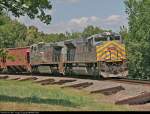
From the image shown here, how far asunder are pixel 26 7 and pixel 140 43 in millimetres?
41511

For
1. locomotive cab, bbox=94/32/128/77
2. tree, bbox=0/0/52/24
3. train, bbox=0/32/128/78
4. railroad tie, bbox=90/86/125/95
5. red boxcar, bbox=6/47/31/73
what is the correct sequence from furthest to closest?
1. red boxcar, bbox=6/47/31/73
2. train, bbox=0/32/128/78
3. locomotive cab, bbox=94/32/128/77
4. railroad tie, bbox=90/86/125/95
5. tree, bbox=0/0/52/24

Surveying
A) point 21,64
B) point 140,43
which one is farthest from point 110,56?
point 140,43

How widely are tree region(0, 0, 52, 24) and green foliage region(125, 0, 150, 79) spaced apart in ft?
129

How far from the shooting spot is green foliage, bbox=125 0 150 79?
179 feet

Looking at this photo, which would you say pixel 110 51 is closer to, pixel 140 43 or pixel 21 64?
pixel 21 64

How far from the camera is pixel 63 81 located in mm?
30500

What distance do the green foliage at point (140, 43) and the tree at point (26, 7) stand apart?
39346mm

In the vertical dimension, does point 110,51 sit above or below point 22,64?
above

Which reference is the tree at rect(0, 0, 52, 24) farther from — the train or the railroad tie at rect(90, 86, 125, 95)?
the train

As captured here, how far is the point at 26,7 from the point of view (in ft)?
49.1

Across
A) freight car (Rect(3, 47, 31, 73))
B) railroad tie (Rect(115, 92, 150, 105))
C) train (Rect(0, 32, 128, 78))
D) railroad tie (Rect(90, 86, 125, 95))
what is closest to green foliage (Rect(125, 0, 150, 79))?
freight car (Rect(3, 47, 31, 73))

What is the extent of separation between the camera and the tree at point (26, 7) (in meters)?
14.8

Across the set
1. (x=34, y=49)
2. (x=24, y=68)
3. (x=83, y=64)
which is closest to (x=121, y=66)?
(x=83, y=64)

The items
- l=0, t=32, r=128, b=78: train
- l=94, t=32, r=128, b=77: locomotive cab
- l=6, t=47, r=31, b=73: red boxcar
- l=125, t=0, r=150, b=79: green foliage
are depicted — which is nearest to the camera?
l=94, t=32, r=128, b=77: locomotive cab
